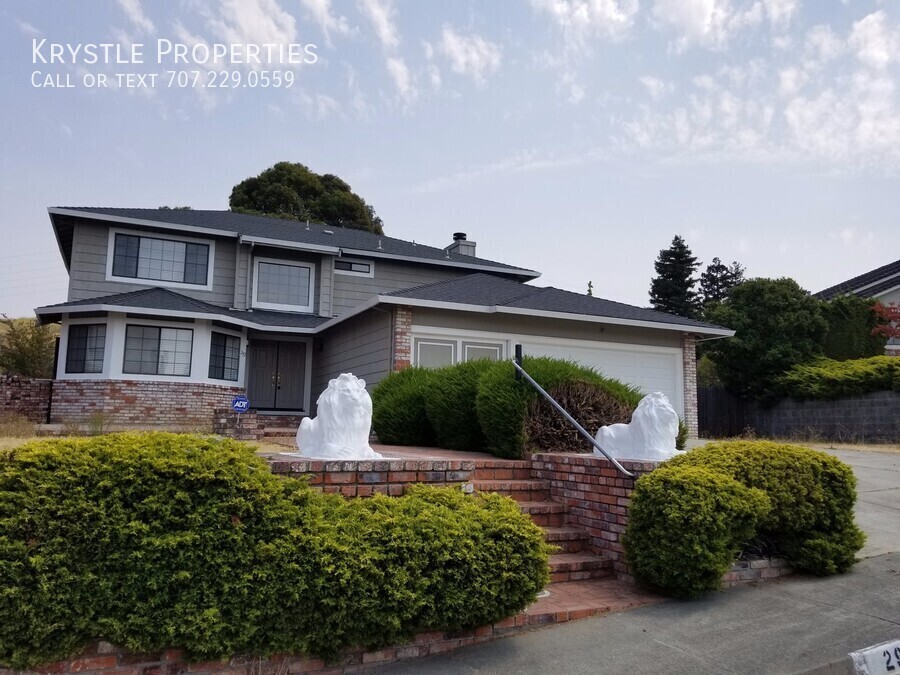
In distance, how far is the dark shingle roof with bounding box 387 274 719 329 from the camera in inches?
486

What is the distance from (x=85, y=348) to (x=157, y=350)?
1.64m

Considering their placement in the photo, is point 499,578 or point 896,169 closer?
point 499,578

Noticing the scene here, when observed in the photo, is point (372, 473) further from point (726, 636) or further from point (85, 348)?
point (85, 348)

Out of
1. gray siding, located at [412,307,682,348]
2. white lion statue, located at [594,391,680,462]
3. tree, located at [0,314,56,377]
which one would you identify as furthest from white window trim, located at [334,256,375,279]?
white lion statue, located at [594,391,680,462]

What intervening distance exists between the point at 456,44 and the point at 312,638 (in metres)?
9.95

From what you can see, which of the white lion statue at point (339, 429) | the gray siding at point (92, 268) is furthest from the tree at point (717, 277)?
the white lion statue at point (339, 429)

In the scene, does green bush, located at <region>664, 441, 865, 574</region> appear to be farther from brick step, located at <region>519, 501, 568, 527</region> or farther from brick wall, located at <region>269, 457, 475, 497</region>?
brick wall, located at <region>269, 457, 475, 497</region>

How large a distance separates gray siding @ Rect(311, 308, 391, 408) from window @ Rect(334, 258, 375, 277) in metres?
2.11

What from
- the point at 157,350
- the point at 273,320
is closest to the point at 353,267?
the point at 273,320

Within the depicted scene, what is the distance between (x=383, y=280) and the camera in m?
18.2

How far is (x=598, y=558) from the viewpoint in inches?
196

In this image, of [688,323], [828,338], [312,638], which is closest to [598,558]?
[312,638]

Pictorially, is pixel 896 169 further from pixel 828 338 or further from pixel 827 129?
pixel 828 338

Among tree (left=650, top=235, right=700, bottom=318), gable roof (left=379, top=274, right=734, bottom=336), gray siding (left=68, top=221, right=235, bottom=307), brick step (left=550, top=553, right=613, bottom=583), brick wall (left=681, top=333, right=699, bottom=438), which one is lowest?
brick step (left=550, top=553, right=613, bottom=583)
